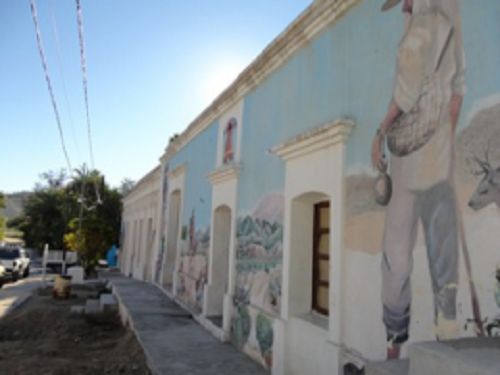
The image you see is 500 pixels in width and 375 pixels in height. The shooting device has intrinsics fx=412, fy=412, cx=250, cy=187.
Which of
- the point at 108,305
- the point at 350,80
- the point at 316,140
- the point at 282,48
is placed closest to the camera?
the point at 350,80

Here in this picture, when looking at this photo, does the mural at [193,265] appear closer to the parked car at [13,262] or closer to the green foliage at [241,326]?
the green foliage at [241,326]

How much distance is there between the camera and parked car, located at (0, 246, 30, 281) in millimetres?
20609

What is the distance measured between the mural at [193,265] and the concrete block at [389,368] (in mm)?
6823

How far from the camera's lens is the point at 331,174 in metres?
4.47

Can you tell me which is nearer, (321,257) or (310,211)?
(321,257)

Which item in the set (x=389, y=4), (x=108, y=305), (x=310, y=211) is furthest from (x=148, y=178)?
(x=389, y=4)

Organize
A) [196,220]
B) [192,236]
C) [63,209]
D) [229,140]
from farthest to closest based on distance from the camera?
1. [63,209]
2. [192,236]
3. [196,220]
4. [229,140]

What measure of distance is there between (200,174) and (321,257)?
5.69 metres

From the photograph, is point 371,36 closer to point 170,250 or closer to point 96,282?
point 170,250

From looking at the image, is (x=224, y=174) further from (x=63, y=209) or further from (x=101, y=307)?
(x=63, y=209)

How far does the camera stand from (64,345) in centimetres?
789

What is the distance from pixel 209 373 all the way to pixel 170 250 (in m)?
8.35

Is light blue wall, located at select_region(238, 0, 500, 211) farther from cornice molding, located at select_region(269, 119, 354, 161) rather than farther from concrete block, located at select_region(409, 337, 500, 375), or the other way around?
concrete block, located at select_region(409, 337, 500, 375)

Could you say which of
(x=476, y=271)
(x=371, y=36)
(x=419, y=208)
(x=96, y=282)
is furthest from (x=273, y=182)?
(x=96, y=282)
